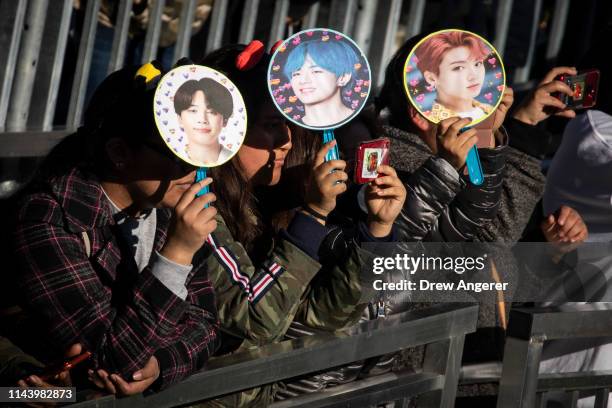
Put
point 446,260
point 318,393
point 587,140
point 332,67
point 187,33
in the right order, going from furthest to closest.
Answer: point 187,33, point 587,140, point 446,260, point 332,67, point 318,393

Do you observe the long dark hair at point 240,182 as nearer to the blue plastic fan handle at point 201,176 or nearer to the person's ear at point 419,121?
the blue plastic fan handle at point 201,176

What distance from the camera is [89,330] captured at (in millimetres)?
2174

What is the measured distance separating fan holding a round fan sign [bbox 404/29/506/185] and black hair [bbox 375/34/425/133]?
13cm

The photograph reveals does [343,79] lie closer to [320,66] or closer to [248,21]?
[320,66]

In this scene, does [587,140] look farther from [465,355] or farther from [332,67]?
[332,67]

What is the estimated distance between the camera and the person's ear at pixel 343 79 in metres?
2.75

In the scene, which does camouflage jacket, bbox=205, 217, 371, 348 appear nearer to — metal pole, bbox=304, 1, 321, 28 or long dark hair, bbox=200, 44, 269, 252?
long dark hair, bbox=200, 44, 269, 252

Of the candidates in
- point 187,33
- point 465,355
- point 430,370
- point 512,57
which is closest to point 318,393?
point 430,370

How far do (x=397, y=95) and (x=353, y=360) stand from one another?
111 cm

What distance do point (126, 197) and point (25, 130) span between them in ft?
5.03

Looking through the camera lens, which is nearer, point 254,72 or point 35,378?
point 35,378

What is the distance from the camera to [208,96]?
2.42 meters

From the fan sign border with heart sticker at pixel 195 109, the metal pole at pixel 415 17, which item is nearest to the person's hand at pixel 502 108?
the fan sign border with heart sticker at pixel 195 109

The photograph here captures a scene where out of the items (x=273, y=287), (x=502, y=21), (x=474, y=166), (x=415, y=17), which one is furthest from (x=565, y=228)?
(x=502, y=21)
